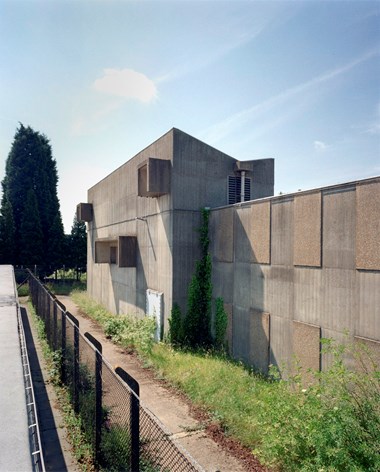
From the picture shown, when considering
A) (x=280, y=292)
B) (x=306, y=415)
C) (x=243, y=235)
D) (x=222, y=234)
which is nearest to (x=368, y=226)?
(x=280, y=292)

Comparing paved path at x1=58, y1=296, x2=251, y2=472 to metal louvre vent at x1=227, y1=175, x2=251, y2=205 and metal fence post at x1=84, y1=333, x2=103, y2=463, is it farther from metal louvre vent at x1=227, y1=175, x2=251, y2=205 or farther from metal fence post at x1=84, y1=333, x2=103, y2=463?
metal louvre vent at x1=227, y1=175, x2=251, y2=205

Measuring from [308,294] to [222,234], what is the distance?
3869 millimetres

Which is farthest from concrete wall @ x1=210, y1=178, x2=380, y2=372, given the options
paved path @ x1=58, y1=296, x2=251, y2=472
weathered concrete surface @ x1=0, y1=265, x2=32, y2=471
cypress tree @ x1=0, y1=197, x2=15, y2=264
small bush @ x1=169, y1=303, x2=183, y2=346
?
cypress tree @ x1=0, y1=197, x2=15, y2=264

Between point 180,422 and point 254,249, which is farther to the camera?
point 254,249

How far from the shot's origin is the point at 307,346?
24.3ft

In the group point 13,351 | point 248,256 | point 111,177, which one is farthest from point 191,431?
point 111,177

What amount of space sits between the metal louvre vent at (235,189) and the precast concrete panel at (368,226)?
6.06m

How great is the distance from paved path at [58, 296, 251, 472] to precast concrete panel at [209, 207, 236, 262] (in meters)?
4.16

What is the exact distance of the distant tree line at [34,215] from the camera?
1123 inches

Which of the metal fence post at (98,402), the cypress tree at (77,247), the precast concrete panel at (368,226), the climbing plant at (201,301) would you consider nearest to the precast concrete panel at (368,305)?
the precast concrete panel at (368,226)

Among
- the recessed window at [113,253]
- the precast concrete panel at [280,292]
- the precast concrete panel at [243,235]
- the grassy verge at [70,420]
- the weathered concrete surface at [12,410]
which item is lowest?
the grassy verge at [70,420]

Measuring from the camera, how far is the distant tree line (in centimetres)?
2853

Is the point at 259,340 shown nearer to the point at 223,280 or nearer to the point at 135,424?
the point at 223,280

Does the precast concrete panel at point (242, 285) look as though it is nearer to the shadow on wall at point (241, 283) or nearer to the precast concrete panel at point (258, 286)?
the shadow on wall at point (241, 283)
